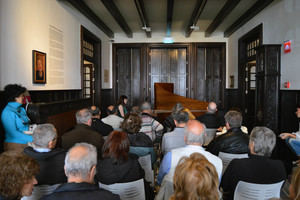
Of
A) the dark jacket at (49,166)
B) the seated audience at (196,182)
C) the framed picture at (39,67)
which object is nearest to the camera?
the seated audience at (196,182)

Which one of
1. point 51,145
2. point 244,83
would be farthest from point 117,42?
point 51,145

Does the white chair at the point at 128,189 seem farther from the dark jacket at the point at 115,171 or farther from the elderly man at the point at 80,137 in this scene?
the elderly man at the point at 80,137

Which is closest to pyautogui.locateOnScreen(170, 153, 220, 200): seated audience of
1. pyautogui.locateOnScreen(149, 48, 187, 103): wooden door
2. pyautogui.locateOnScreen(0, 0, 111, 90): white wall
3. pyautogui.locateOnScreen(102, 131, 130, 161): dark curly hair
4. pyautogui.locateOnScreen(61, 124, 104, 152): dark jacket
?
pyautogui.locateOnScreen(102, 131, 130, 161): dark curly hair

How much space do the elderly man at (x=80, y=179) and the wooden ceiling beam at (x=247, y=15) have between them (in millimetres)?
6505

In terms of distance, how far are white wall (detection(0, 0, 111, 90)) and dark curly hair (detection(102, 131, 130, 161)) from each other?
2790 mm

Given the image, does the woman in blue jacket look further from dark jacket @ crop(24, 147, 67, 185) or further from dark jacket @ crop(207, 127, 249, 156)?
dark jacket @ crop(207, 127, 249, 156)

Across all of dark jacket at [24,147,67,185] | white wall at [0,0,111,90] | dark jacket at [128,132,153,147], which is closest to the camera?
dark jacket at [24,147,67,185]

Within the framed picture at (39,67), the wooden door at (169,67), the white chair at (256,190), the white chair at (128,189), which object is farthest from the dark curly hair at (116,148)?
the wooden door at (169,67)

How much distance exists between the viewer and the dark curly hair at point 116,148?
2.21 m

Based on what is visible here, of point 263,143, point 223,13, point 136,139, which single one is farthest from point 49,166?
point 223,13

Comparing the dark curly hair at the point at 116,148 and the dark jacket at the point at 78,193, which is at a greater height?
the dark curly hair at the point at 116,148

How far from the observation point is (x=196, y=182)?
132 cm

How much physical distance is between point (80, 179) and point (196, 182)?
2.42 feet

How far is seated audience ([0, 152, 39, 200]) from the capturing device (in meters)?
1.48
